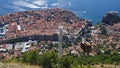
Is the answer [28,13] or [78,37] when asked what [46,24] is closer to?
[28,13]

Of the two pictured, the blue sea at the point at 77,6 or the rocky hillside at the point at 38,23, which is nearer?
the rocky hillside at the point at 38,23

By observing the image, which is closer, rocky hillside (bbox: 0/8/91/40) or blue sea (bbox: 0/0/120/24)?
rocky hillside (bbox: 0/8/91/40)

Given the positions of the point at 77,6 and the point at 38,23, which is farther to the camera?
the point at 77,6

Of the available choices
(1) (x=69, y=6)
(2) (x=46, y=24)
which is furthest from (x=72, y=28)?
(1) (x=69, y=6)
